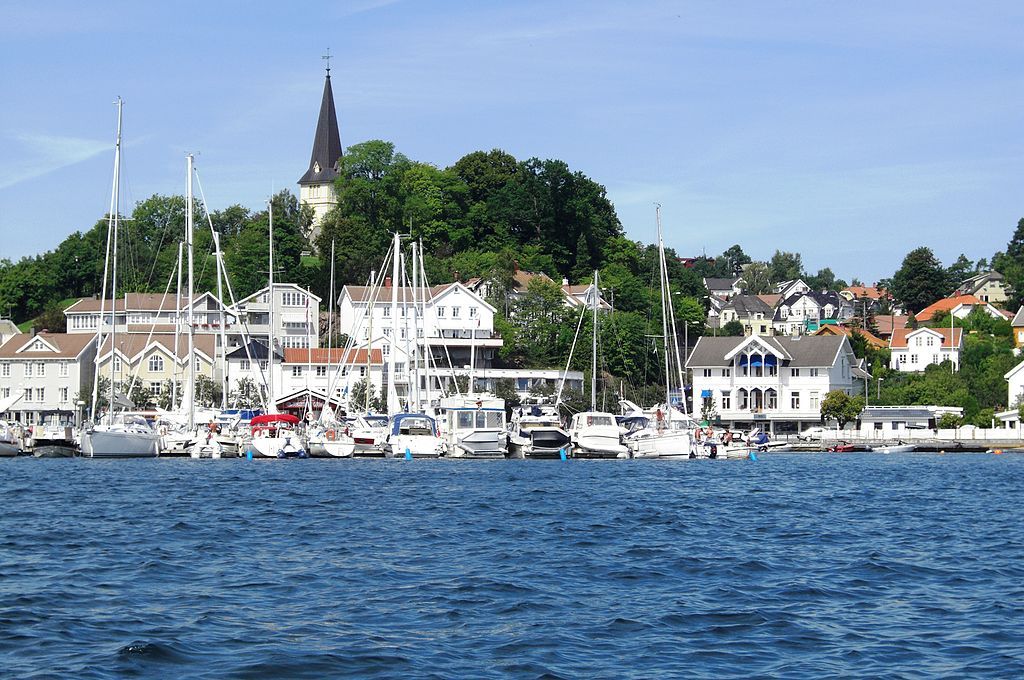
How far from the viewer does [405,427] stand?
61312 millimetres

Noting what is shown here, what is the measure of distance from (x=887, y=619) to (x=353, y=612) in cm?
751

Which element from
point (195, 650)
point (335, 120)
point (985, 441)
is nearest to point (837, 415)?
point (985, 441)

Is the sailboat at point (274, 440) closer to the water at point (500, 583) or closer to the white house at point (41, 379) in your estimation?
the water at point (500, 583)

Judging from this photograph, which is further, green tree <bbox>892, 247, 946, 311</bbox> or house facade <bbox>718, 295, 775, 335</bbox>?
house facade <bbox>718, 295, 775, 335</bbox>

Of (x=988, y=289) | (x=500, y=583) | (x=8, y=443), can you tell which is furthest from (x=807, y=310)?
(x=500, y=583)

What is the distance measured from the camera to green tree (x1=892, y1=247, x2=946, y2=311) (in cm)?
15562

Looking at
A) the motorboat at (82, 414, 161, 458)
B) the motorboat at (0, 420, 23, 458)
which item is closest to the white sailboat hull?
the motorboat at (82, 414, 161, 458)

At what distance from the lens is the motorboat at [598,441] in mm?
63438

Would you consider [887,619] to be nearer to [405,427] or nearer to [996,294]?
[405,427]

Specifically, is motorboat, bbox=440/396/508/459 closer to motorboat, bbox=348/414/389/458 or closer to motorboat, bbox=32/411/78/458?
motorboat, bbox=348/414/389/458

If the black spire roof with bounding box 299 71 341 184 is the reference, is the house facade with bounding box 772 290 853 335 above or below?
below

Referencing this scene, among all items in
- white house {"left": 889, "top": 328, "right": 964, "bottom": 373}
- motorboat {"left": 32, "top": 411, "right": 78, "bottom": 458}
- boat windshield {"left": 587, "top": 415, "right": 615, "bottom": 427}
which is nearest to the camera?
motorboat {"left": 32, "top": 411, "right": 78, "bottom": 458}

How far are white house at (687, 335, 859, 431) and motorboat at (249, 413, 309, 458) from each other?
45785mm

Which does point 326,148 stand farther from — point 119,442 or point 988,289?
point 119,442
